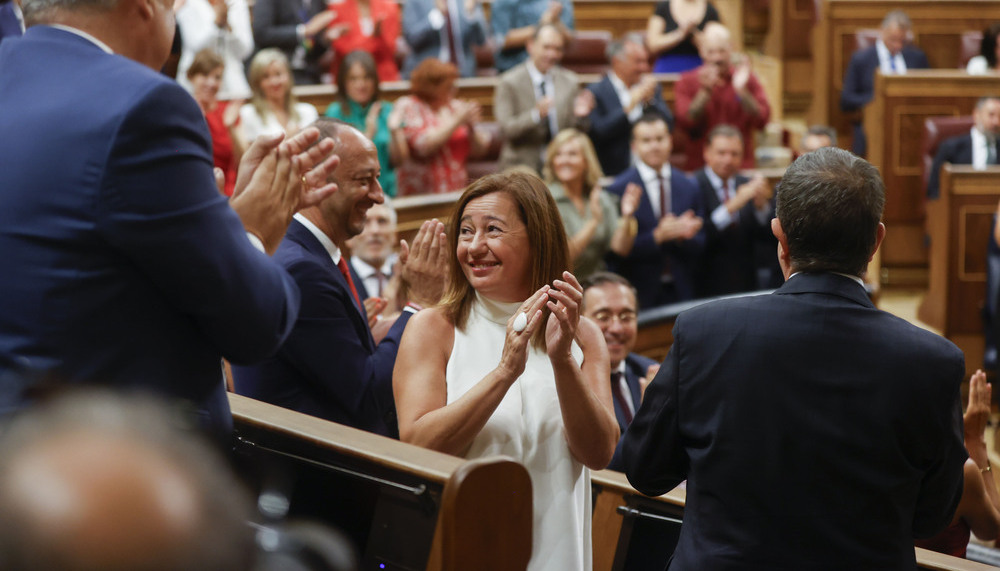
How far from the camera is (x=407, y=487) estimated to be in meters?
1.35

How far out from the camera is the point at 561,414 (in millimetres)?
1769

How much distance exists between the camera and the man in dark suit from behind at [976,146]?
564cm

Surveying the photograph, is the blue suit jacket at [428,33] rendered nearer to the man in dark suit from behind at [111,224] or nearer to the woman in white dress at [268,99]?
the woman in white dress at [268,99]

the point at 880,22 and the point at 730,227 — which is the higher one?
the point at 880,22

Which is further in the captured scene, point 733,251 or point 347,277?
point 733,251

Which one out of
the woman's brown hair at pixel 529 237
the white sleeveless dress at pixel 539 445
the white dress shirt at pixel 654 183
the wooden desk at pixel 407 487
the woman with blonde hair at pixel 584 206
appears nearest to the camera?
the wooden desk at pixel 407 487

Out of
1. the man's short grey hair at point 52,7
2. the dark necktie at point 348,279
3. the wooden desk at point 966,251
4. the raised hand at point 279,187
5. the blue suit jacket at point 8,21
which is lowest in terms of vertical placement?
the wooden desk at point 966,251

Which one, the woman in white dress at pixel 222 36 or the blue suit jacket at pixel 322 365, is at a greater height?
the woman in white dress at pixel 222 36

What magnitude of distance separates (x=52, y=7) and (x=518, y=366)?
2.71 ft

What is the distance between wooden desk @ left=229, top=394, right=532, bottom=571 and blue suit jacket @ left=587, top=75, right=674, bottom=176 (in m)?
4.29

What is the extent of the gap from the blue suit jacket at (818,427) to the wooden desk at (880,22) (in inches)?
250

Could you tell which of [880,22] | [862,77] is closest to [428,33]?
[862,77]

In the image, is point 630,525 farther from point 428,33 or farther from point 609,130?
point 428,33

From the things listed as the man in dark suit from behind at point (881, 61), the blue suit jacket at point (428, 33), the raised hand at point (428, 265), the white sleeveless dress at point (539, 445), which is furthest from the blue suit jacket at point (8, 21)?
the man in dark suit from behind at point (881, 61)
